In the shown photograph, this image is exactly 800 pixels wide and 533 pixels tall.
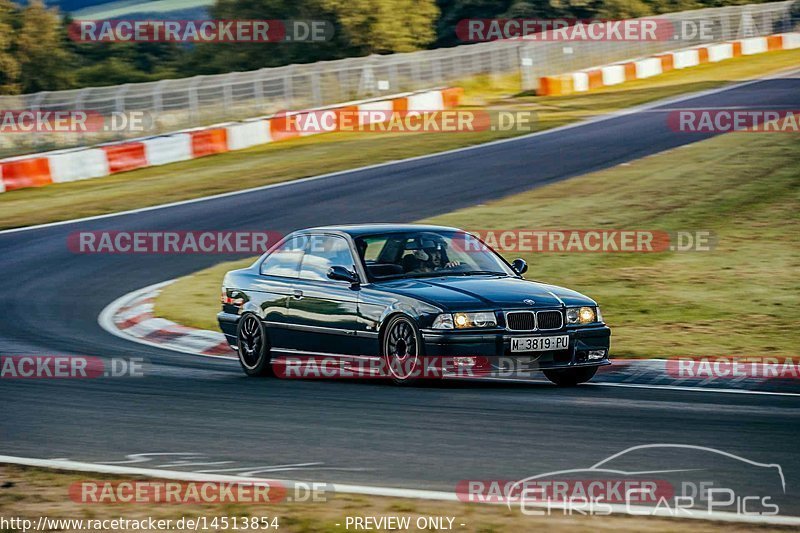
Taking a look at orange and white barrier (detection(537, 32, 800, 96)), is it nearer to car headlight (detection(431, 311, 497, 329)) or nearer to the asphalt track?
the asphalt track

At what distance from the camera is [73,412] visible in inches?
365

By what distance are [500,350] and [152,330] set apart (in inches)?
233

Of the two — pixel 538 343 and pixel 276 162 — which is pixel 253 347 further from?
pixel 276 162

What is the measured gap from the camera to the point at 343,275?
35.7 ft

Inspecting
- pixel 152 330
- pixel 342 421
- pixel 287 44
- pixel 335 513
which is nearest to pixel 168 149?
pixel 152 330

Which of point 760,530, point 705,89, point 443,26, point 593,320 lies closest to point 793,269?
point 593,320

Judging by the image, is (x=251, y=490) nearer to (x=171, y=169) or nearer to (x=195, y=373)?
(x=195, y=373)

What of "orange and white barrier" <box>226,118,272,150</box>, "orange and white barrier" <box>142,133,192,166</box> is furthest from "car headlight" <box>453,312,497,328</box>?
"orange and white barrier" <box>226,118,272,150</box>

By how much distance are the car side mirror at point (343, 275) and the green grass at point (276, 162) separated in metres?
12.8

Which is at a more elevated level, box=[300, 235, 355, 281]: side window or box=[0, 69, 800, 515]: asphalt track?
box=[300, 235, 355, 281]: side window

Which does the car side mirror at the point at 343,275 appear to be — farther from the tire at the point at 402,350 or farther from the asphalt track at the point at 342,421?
the asphalt track at the point at 342,421

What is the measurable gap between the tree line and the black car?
44.2 meters

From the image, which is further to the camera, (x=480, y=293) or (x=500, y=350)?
(x=480, y=293)

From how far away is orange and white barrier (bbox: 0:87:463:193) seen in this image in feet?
87.9
